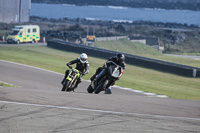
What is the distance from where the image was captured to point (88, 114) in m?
8.34

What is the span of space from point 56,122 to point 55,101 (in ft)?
7.03

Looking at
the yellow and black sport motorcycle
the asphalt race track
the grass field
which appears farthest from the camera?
the grass field

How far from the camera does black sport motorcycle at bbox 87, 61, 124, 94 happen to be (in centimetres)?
1224

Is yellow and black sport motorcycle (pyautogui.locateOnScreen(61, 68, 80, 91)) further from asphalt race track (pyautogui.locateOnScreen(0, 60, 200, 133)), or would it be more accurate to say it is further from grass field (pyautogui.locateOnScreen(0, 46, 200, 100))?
grass field (pyautogui.locateOnScreen(0, 46, 200, 100))

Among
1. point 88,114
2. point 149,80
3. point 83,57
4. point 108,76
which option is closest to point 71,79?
point 83,57

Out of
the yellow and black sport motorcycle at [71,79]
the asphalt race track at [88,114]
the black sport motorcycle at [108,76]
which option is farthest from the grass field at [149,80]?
the asphalt race track at [88,114]

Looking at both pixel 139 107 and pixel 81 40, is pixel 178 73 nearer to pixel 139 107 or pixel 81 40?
pixel 139 107

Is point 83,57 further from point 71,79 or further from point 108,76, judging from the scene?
point 108,76

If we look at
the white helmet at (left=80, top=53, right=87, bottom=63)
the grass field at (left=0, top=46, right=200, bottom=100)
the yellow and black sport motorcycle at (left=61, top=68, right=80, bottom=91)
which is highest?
the white helmet at (left=80, top=53, right=87, bottom=63)

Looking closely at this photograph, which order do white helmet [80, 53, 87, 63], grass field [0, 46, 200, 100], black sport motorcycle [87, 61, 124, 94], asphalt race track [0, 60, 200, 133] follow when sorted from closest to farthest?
asphalt race track [0, 60, 200, 133] < black sport motorcycle [87, 61, 124, 94] < white helmet [80, 53, 87, 63] < grass field [0, 46, 200, 100]

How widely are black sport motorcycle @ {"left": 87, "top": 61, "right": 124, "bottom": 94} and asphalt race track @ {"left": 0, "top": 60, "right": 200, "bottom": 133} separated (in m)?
1.47

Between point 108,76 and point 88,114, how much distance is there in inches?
163

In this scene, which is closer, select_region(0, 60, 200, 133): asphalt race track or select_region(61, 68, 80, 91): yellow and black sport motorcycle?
select_region(0, 60, 200, 133): asphalt race track

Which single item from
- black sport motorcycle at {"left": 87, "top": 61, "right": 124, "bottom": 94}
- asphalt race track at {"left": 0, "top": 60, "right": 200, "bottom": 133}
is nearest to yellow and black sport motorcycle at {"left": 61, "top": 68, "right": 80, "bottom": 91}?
black sport motorcycle at {"left": 87, "top": 61, "right": 124, "bottom": 94}
